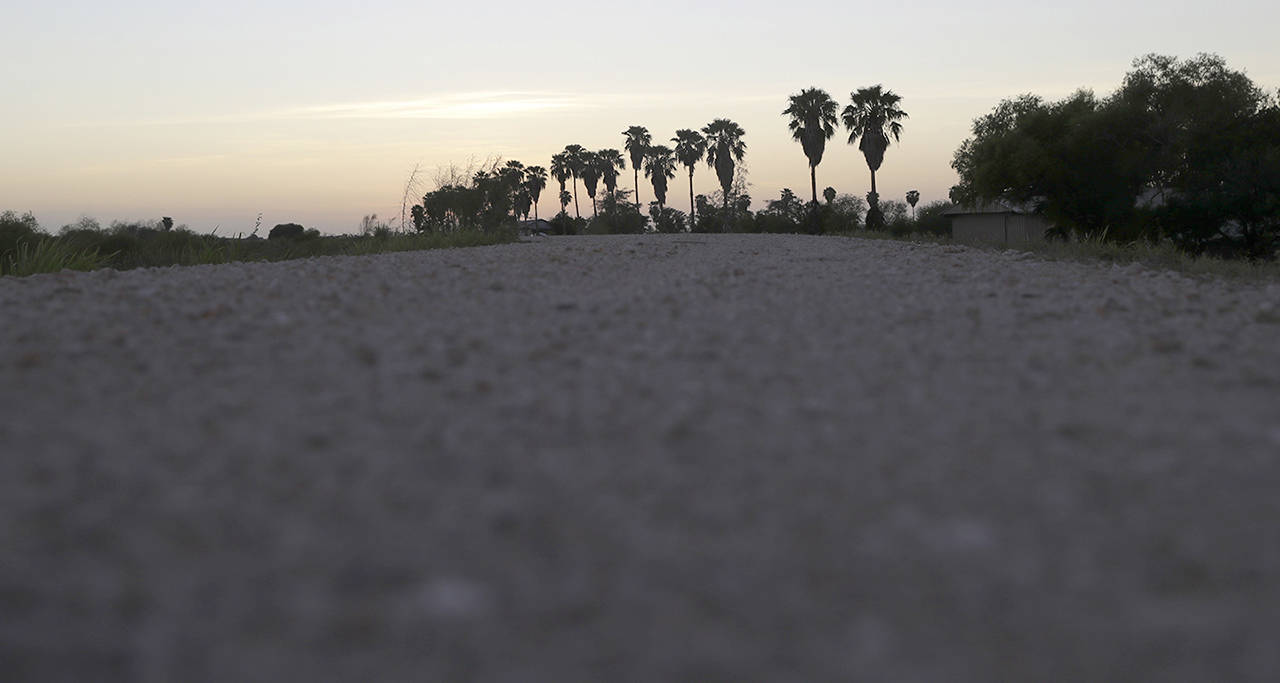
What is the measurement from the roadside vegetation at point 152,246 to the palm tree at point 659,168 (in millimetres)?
47767

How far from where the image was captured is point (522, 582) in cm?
181

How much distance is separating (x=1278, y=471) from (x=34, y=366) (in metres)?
4.03

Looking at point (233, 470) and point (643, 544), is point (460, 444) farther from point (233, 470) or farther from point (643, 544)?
point (643, 544)

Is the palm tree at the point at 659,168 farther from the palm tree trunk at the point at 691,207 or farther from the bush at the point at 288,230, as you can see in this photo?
the bush at the point at 288,230

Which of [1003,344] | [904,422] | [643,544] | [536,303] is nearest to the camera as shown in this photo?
[643,544]

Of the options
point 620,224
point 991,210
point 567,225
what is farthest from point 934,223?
point 567,225

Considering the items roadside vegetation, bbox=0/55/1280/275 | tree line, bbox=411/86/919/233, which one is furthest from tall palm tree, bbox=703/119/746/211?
roadside vegetation, bbox=0/55/1280/275

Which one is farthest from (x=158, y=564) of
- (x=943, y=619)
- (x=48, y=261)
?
(x=48, y=261)

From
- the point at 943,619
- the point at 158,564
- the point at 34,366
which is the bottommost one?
the point at 943,619

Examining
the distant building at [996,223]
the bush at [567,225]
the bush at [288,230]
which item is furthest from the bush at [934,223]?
the bush at [288,230]

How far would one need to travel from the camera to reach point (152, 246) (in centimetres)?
1397

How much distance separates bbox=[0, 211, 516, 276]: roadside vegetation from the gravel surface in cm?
658

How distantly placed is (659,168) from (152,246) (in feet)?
177

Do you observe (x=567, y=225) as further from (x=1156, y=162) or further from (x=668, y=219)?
(x=1156, y=162)
